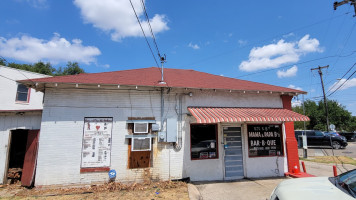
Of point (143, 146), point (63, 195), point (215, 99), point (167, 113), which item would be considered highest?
point (215, 99)

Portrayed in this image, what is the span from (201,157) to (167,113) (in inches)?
88.8

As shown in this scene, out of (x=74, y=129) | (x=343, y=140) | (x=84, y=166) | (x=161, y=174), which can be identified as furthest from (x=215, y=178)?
(x=343, y=140)

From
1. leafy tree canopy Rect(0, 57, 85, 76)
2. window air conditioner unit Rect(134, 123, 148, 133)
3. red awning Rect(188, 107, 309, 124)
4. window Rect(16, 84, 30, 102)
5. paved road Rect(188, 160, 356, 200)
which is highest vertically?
leafy tree canopy Rect(0, 57, 85, 76)

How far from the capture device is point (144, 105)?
22.6 feet

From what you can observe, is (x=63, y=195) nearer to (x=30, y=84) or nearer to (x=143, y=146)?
(x=143, y=146)

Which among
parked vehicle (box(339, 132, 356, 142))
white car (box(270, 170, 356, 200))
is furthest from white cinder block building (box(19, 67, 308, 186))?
parked vehicle (box(339, 132, 356, 142))

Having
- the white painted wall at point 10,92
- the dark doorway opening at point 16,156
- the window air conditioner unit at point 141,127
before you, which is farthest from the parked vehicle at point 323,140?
the white painted wall at point 10,92

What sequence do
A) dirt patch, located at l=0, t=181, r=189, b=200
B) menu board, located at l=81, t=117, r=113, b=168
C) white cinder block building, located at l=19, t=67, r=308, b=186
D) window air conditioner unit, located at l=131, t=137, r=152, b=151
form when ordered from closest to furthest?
1. dirt patch, located at l=0, t=181, r=189, b=200
2. white cinder block building, located at l=19, t=67, r=308, b=186
3. menu board, located at l=81, t=117, r=113, b=168
4. window air conditioner unit, located at l=131, t=137, r=152, b=151

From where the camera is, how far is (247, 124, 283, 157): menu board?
25.0ft

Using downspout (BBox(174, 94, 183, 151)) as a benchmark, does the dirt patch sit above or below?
below

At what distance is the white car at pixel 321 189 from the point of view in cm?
268

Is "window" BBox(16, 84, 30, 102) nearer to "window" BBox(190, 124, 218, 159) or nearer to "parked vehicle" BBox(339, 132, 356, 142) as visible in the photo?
"window" BBox(190, 124, 218, 159)

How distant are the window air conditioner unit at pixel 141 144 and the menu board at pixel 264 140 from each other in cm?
434

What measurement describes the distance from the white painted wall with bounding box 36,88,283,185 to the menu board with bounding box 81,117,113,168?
166mm
